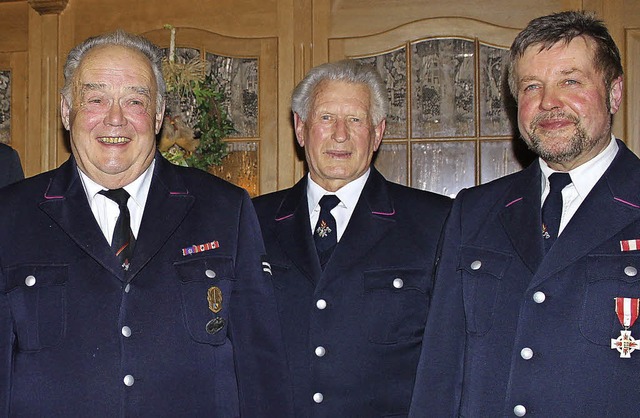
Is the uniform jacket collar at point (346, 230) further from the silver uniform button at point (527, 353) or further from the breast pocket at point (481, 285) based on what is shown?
the silver uniform button at point (527, 353)

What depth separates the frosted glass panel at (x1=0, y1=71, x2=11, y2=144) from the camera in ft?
14.1

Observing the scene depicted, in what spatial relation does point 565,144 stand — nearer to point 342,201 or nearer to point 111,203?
point 342,201

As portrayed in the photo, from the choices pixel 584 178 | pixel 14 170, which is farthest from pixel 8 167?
pixel 584 178

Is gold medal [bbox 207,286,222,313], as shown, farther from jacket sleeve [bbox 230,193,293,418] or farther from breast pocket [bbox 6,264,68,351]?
breast pocket [bbox 6,264,68,351]

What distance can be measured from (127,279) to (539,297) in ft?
3.33

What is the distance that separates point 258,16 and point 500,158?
4.64 ft

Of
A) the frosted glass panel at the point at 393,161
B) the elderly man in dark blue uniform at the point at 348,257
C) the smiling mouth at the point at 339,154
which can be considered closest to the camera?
the elderly man in dark blue uniform at the point at 348,257

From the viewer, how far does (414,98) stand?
3896 millimetres

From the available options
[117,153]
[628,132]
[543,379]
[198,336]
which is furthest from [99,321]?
[628,132]

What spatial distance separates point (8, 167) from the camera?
8.93 feet

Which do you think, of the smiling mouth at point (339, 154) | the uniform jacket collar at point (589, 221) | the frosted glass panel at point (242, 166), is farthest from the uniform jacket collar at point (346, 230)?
the frosted glass panel at point (242, 166)

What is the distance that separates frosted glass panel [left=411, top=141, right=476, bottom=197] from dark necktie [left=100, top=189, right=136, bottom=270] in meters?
2.05

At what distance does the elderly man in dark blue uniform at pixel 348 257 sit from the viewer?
2275 millimetres

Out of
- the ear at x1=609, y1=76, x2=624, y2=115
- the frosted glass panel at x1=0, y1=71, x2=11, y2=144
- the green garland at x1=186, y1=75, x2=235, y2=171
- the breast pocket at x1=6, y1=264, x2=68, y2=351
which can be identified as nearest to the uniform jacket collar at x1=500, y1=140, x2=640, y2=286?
the ear at x1=609, y1=76, x2=624, y2=115
